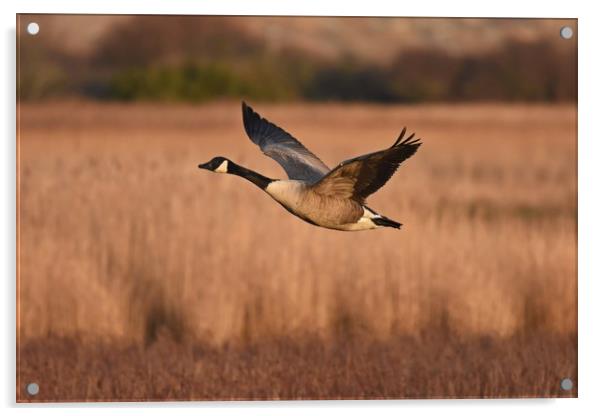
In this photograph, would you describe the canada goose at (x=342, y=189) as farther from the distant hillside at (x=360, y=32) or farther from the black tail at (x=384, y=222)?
the distant hillside at (x=360, y=32)

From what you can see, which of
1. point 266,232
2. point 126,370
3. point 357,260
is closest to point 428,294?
point 357,260

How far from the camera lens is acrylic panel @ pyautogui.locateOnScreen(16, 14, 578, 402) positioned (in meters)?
4.95

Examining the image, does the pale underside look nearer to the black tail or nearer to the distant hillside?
the black tail

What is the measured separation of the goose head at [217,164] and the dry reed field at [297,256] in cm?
92

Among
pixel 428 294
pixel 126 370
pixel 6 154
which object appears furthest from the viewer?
pixel 428 294

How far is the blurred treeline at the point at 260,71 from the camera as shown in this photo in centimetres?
505

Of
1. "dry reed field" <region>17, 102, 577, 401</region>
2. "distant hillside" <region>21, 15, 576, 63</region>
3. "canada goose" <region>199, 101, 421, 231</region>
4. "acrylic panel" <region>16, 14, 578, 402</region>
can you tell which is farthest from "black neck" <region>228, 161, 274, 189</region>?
"dry reed field" <region>17, 102, 577, 401</region>

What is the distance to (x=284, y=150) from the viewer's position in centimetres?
456

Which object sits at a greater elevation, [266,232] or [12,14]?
[12,14]

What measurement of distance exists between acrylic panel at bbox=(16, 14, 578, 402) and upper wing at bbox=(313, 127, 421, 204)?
656mm

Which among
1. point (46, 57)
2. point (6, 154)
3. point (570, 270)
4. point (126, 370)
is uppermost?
point (46, 57)

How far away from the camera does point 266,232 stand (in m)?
5.67
